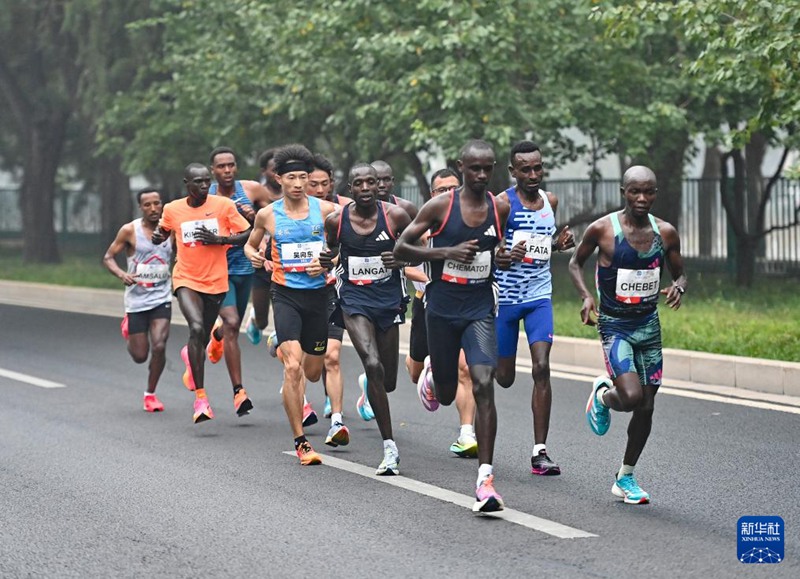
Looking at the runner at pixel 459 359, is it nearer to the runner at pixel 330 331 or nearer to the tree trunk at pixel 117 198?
the runner at pixel 330 331

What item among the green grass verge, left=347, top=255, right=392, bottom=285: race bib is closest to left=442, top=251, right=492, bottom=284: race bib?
left=347, top=255, right=392, bottom=285: race bib

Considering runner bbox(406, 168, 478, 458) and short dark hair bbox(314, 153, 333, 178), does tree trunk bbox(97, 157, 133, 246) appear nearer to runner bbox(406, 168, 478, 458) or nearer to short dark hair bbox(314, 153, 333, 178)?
short dark hair bbox(314, 153, 333, 178)

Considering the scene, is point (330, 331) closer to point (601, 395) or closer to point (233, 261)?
point (233, 261)

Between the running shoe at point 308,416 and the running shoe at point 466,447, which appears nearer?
the running shoe at point 466,447

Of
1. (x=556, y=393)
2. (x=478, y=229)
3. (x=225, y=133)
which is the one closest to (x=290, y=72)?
(x=225, y=133)

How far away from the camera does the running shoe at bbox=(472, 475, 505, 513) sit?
7781mm

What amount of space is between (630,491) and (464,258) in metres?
1.48

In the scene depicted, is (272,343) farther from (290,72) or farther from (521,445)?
(290,72)

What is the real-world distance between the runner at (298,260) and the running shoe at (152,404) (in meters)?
2.51

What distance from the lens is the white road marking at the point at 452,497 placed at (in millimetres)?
7562

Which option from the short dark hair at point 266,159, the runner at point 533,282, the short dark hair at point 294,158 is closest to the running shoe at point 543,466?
the runner at point 533,282

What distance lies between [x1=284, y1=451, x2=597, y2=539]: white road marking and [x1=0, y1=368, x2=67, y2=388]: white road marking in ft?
15.3

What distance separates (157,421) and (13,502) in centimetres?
330

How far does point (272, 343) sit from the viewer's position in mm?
12180
